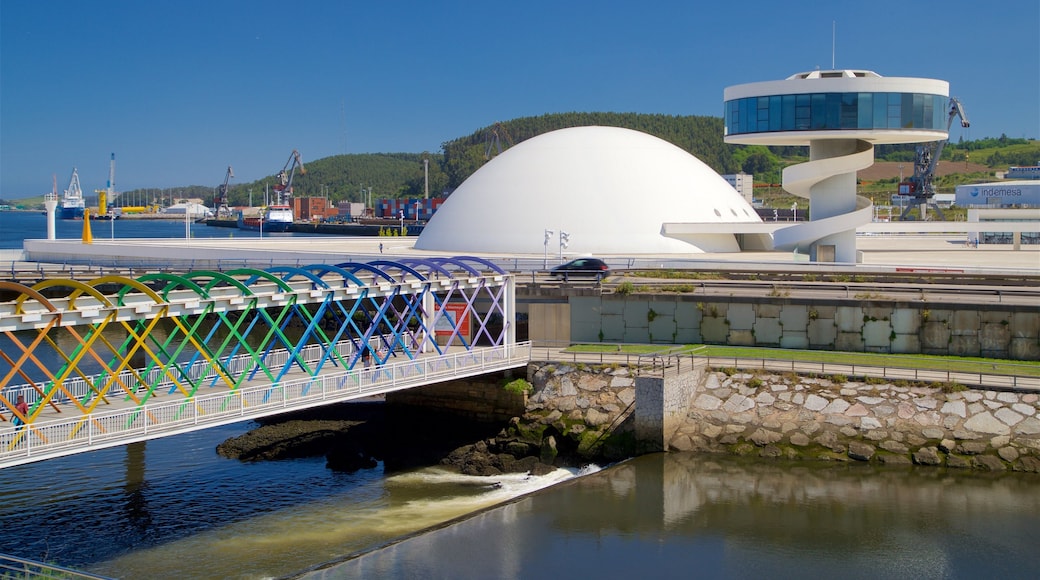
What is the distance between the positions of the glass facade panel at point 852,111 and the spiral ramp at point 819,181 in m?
1.62

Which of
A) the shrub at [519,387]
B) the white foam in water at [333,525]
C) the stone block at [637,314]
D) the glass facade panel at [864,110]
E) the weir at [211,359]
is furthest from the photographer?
the glass facade panel at [864,110]

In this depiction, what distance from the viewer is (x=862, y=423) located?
2761cm

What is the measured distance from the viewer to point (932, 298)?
33188 mm

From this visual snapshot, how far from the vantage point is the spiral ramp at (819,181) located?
50531 mm

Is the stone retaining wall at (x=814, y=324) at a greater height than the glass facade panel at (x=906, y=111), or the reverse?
the glass facade panel at (x=906, y=111)

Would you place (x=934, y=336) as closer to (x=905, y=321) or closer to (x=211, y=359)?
(x=905, y=321)

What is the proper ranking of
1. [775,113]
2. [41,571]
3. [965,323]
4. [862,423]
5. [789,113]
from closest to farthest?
[41,571] → [862,423] → [965,323] → [789,113] → [775,113]

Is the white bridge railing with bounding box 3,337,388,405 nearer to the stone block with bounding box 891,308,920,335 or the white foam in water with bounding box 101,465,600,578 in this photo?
the white foam in water with bounding box 101,465,600,578

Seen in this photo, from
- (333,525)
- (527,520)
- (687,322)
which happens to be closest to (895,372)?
(687,322)

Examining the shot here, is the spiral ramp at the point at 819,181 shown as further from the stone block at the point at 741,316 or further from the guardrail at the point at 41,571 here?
the guardrail at the point at 41,571

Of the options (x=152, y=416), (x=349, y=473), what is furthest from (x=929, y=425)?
(x=152, y=416)

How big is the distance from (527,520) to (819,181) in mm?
32874

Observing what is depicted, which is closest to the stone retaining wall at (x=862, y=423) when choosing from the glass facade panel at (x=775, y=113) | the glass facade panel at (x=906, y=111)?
the glass facade panel at (x=775, y=113)

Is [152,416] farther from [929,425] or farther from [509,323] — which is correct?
[929,425]
